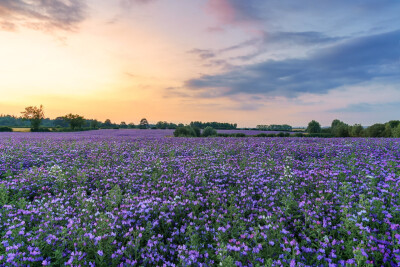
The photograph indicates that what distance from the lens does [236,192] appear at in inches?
248

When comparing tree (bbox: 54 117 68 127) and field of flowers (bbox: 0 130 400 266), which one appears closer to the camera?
field of flowers (bbox: 0 130 400 266)

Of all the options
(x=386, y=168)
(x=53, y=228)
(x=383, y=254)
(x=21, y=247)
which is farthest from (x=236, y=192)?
(x=386, y=168)

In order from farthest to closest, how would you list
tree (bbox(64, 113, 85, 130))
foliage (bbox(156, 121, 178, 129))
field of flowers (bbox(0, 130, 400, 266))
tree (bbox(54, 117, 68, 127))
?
tree (bbox(54, 117, 68, 127)), tree (bbox(64, 113, 85, 130)), foliage (bbox(156, 121, 178, 129)), field of flowers (bbox(0, 130, 400, 266))

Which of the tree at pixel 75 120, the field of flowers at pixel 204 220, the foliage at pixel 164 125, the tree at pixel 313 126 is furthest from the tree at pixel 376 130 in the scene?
the tree at pixel 75 120

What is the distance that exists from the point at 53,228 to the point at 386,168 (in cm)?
970

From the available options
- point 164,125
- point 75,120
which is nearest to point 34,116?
point 75,120

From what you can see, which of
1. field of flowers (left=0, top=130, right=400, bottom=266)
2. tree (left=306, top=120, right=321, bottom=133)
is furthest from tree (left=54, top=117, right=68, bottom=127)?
field of flowers (left=0, top=130, right=400, bottom=266)

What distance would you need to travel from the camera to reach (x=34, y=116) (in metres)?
68.2

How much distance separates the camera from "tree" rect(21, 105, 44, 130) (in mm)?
67500

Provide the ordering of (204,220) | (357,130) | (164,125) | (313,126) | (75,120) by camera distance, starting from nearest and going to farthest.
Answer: (204,220) < (357,130) < (313,126) < (164,125) < (75,120)

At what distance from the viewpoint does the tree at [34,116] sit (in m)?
67.5

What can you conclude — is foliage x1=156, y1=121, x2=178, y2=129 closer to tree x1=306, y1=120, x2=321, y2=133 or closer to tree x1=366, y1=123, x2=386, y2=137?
tree x1=306, y1=120, x2=321, y2=133

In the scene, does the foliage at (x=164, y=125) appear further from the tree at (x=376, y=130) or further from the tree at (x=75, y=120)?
the tree at (x=376, y=130)

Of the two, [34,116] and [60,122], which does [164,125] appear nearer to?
[34,116]
